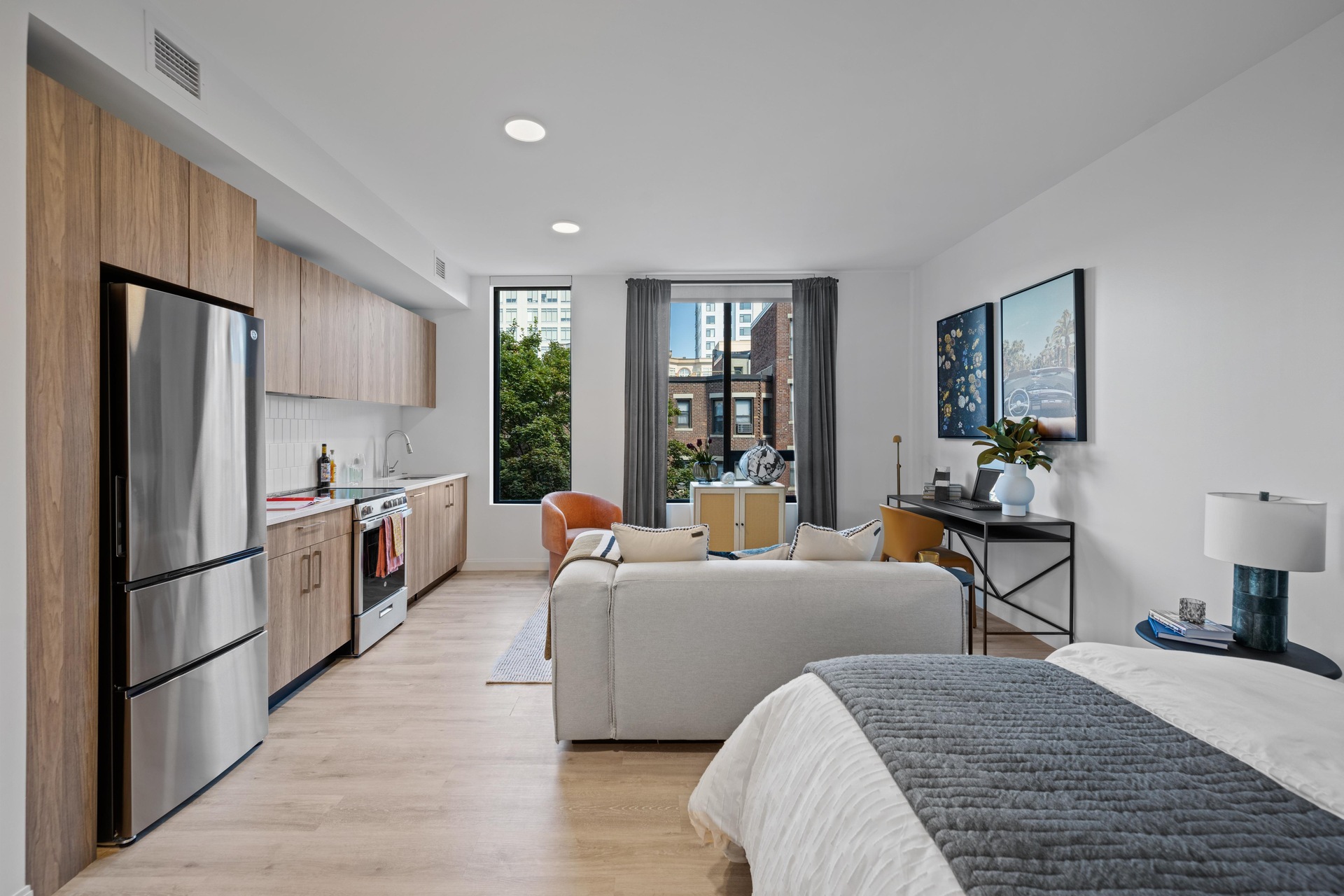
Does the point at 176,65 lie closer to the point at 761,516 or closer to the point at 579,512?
the point at 579,512

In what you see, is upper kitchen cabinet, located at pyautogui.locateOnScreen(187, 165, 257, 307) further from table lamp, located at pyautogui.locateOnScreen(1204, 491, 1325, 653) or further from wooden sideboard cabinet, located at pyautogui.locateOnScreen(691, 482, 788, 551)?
table lamp, located at pyautogui.locateOnScreen(1204, 491, 1325, 653)

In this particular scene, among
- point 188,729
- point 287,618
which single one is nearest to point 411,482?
point 287,618

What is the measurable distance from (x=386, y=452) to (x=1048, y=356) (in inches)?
200

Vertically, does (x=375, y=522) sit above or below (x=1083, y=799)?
above

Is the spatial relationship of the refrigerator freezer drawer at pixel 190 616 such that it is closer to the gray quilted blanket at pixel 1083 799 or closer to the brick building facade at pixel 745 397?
the gray quilted blanket at pixel 1083 799

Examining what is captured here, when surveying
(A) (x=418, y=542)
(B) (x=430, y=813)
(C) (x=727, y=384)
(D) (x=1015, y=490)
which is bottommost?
(B) (x=430, y=813)

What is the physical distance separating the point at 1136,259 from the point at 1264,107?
0.72 metres

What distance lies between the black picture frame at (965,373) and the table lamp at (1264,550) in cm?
208

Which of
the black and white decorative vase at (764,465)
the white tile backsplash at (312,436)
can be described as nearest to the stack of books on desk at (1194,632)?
the black and white decorative vase at (764,465)

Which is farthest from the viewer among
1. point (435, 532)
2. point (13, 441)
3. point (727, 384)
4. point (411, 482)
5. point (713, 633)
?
point (727, 384)

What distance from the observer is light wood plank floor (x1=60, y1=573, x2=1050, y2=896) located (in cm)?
175

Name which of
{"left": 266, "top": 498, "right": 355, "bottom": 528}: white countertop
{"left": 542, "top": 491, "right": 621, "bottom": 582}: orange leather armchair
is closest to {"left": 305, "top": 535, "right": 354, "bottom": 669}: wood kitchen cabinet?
{"left": 266, "top": 498, "right": 355, "bottom": 528}: white countertop

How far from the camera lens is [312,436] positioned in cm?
409

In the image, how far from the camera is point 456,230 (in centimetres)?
425
